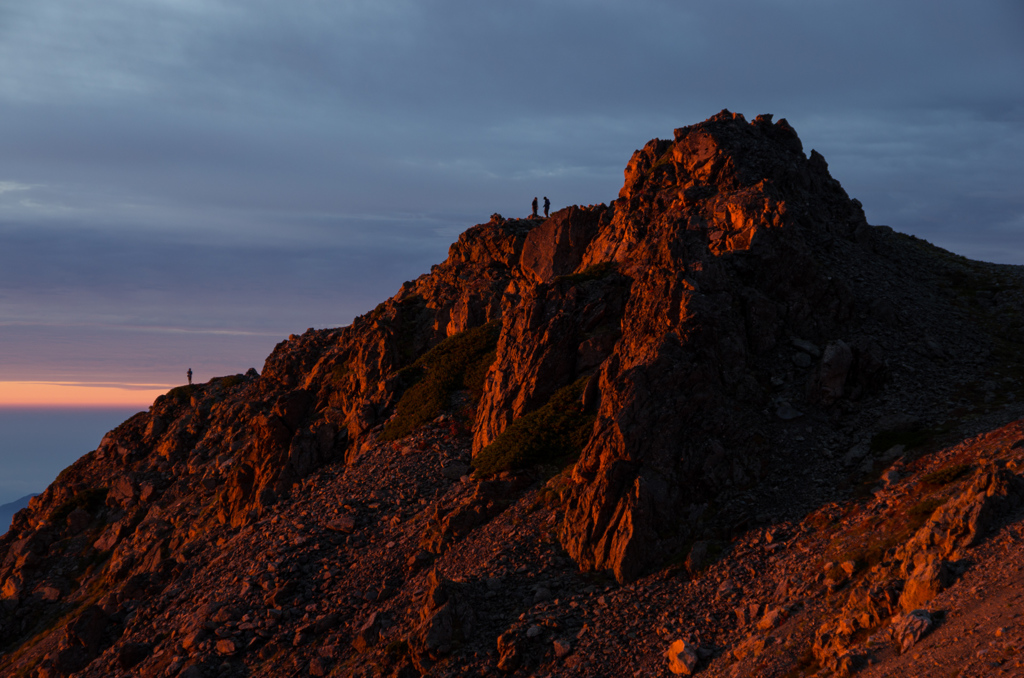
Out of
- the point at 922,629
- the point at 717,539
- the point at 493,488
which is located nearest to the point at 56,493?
the point at 493,488

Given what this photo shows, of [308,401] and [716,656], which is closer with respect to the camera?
[716,656]

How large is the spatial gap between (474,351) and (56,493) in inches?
1580

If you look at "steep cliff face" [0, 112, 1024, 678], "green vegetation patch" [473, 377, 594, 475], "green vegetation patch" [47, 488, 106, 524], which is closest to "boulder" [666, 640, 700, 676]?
"steep cliff face" [0, 112, 1024, 678]

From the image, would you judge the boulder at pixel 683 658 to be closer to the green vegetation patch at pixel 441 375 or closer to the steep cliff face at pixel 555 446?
the steep cliff face at pixel 555 446

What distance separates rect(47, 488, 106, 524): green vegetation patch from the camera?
169 feet

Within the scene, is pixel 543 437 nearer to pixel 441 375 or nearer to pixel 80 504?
pixel 441 375

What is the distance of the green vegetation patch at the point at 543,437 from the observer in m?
34.1

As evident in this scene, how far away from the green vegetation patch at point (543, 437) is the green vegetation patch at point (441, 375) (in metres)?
7.97

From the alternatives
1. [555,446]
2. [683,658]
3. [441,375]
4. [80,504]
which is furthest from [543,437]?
[80,504]

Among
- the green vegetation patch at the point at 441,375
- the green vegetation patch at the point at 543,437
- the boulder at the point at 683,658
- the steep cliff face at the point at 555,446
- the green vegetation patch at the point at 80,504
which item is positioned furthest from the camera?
the green vegetation patch at the point at 80,504

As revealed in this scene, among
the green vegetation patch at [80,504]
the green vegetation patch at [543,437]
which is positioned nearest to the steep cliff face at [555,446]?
the green vegetation patch at [543,437]

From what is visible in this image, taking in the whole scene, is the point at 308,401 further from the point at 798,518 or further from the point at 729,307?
the point at 798,518

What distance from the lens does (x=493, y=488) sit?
109ft

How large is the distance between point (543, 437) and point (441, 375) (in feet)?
44.6
